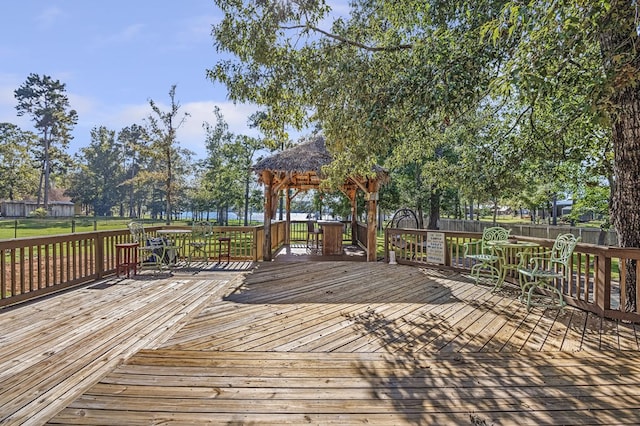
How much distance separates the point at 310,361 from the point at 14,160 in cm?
3950

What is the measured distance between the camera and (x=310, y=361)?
2.66 metres

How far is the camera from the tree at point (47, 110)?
1334 inches

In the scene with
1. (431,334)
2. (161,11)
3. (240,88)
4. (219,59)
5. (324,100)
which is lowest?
(431,334)

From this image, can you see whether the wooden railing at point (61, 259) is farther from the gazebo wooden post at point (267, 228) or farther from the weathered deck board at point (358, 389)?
the weathered deck board at point (358, 389)

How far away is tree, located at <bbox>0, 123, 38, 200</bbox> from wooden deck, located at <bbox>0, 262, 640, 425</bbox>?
111 ft

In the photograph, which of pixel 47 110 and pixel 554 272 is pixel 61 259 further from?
pixel 47 110

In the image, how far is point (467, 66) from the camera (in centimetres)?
407

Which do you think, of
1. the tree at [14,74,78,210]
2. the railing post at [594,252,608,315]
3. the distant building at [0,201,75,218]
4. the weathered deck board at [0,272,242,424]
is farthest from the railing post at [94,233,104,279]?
the distant building at [0,201,75,218]

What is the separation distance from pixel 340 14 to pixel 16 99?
43.4 metres

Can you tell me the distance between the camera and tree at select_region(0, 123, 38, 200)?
2848 cm

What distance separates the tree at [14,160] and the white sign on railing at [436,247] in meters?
36.0

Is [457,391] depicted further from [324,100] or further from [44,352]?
[324,100]

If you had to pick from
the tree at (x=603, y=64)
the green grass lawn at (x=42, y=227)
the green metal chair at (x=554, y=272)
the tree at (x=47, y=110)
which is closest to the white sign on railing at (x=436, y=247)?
the green metal chair at (x=554, y=272)

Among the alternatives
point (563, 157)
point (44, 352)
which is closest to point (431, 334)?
point (44, 352)
